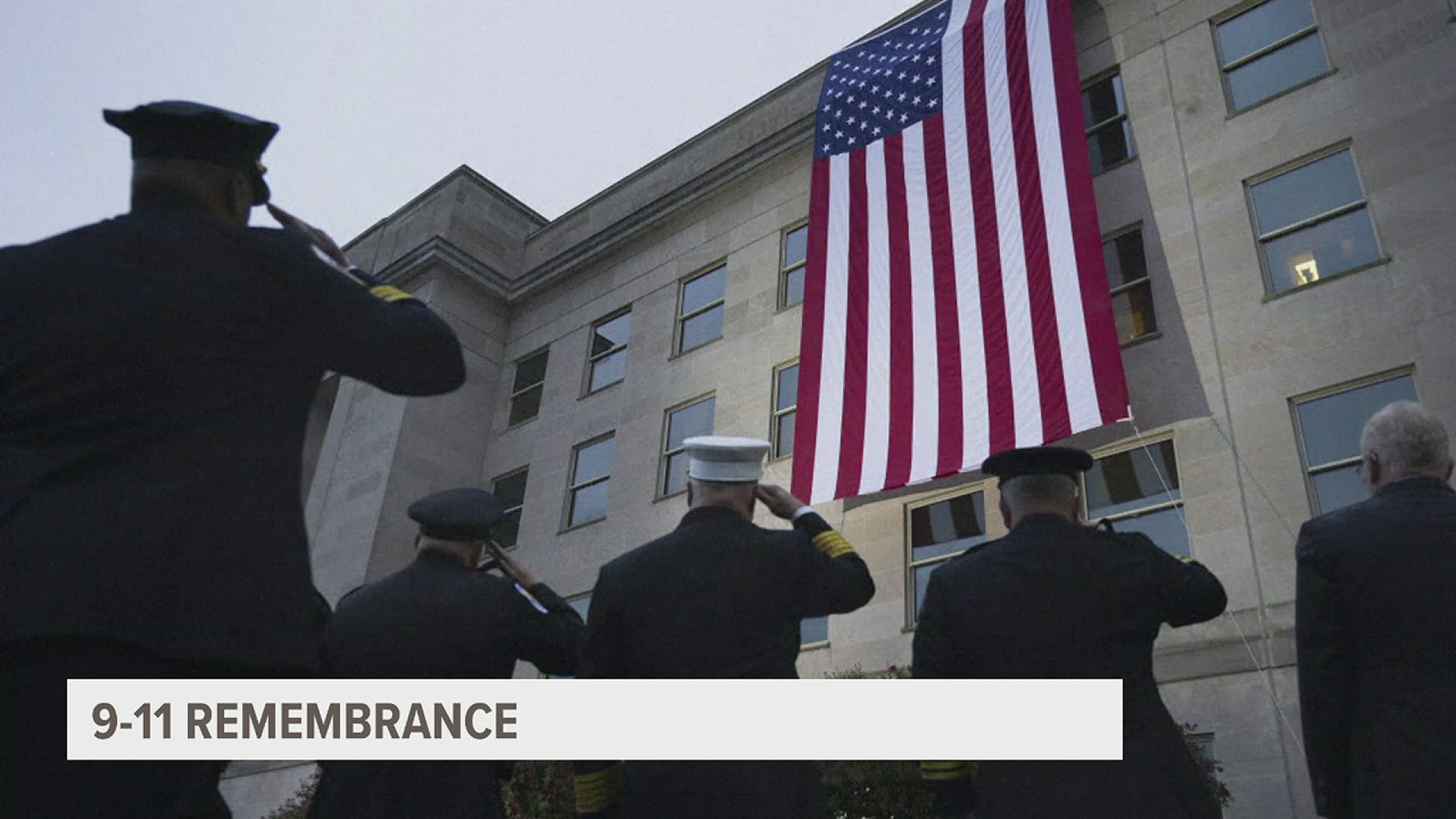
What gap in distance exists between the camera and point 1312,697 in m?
3.49

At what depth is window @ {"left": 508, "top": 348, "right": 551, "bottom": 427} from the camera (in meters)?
23.5

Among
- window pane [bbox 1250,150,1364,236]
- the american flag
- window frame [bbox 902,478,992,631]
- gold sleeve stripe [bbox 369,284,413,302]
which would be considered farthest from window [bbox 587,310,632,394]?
gold sleeve stripe [bbox 369,284,413,302]

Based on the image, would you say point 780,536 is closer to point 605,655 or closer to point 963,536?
point 605,655

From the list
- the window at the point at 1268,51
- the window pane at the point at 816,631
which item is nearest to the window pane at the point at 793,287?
the window pane at the point at 816,631

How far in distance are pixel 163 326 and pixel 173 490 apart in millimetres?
341

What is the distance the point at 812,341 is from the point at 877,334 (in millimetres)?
1077

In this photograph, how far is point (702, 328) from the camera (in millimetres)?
20422

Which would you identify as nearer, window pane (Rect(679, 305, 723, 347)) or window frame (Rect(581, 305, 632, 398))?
window pane (Rect(679, 305, 723, 347))

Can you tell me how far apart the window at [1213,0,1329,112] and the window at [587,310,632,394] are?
12284 mm

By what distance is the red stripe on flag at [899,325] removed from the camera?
1270 cm

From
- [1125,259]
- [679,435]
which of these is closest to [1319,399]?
[1125,259]

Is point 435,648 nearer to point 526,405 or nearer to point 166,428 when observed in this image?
point 166,428

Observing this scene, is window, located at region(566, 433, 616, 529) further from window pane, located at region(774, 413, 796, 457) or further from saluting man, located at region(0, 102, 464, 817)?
saluting man, located at region(0, 102, 464, 817)

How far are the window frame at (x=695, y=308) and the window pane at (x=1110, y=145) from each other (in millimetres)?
7327
